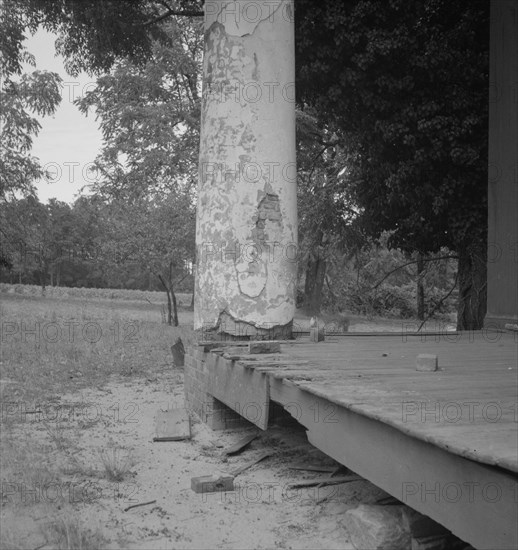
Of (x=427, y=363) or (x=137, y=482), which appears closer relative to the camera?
(x=427, y=363)

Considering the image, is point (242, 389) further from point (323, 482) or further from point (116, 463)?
point (116, 463)

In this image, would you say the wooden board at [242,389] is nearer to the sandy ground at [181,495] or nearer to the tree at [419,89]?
the sandy ground at [181,495]

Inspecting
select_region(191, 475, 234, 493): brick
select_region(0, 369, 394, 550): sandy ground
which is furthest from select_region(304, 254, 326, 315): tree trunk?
select_region(191, 475, 234, 493): brick

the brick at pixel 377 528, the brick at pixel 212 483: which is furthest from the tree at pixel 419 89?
the brick at pixel 377 528

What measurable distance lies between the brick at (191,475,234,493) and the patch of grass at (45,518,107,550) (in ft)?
2.96

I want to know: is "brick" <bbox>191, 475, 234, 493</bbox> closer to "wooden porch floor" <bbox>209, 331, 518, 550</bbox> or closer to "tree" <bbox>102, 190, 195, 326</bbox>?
"wooden porch floor" <bbox>209, 331, 518, 550</bbox>

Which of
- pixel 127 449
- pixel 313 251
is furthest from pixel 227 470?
pixel 313 251

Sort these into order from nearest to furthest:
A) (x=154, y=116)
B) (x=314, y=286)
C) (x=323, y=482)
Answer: (x=323, y=482) < (x=154, y=116) < (x=314, y=286)

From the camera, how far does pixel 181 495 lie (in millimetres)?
4246

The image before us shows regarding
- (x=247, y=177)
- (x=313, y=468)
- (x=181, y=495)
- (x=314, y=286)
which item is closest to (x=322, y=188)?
(x=247, y=177)

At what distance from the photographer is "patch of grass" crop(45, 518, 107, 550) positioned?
3.29 m

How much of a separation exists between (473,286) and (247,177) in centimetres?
500

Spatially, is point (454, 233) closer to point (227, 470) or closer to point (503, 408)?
point (227, 470)

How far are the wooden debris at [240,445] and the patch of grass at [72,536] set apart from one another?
188 centimetres
